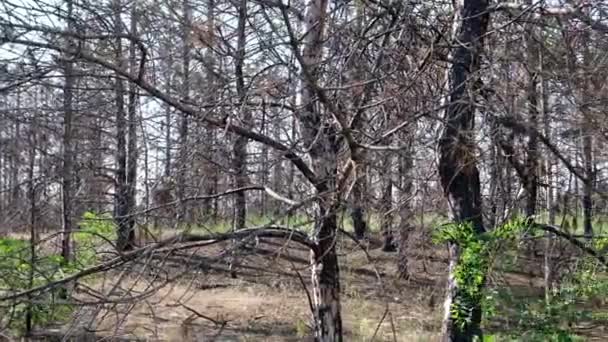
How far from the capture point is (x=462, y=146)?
4793mm

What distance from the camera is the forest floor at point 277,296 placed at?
165 inches

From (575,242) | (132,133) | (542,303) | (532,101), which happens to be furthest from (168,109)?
(575,242)

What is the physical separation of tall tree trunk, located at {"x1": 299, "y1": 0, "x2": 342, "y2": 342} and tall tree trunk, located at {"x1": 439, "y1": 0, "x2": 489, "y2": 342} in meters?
0.82

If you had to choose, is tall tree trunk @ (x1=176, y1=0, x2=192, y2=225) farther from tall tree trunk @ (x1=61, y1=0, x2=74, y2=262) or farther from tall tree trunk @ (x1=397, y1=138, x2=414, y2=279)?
tall tree trunk @ (x1=397, y1=138, x2=414, y2=279)

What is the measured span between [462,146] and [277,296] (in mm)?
10047

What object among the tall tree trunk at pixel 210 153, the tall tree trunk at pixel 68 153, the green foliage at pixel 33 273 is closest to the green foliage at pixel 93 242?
the green foliage at pixel 33 273

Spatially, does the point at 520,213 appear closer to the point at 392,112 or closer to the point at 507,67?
the point at 507,67

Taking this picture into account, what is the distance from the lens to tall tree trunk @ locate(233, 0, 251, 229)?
15.3ft

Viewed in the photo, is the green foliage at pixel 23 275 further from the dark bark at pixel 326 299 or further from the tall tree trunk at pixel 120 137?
the dark bark at pixel 326 299

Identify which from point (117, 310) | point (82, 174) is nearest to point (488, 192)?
point (117, 310)

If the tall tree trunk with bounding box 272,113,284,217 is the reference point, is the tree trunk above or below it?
below

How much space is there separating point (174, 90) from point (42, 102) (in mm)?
952

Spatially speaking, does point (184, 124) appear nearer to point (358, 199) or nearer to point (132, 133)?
point (132, 133)

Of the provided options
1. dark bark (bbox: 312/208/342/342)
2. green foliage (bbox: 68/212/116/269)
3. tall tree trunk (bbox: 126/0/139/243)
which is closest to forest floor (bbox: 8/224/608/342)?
green foliage (bbox: 68/212/116/269)
